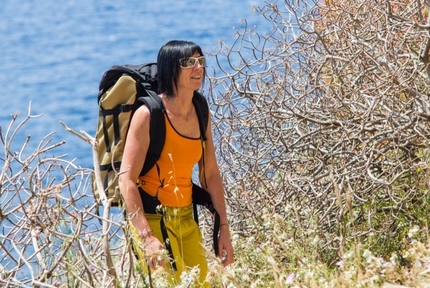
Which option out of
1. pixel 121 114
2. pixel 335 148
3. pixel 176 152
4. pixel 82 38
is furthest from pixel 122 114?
pixel 82 38

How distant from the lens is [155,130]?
3504mm

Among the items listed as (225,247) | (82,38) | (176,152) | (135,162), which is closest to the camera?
(135,162)

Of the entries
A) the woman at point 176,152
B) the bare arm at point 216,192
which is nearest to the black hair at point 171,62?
the woman at point 176,152

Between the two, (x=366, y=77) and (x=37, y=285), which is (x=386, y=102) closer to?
(x=366, y=77)

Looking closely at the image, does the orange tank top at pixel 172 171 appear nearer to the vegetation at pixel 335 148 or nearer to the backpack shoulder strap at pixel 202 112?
the backpack shoulder strap at pixel 202 112

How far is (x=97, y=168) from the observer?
2.80 m

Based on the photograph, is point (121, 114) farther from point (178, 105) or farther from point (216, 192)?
point (216, 192)

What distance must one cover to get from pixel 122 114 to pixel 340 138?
3.98 feet

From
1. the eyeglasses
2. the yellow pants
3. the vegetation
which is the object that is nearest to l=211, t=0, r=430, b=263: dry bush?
the vegetation

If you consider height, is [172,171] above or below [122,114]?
below

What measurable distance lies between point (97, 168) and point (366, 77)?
197cm

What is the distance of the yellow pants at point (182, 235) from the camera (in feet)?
11.6

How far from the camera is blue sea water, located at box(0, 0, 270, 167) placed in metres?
19.8

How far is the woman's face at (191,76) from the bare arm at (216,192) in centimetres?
23
